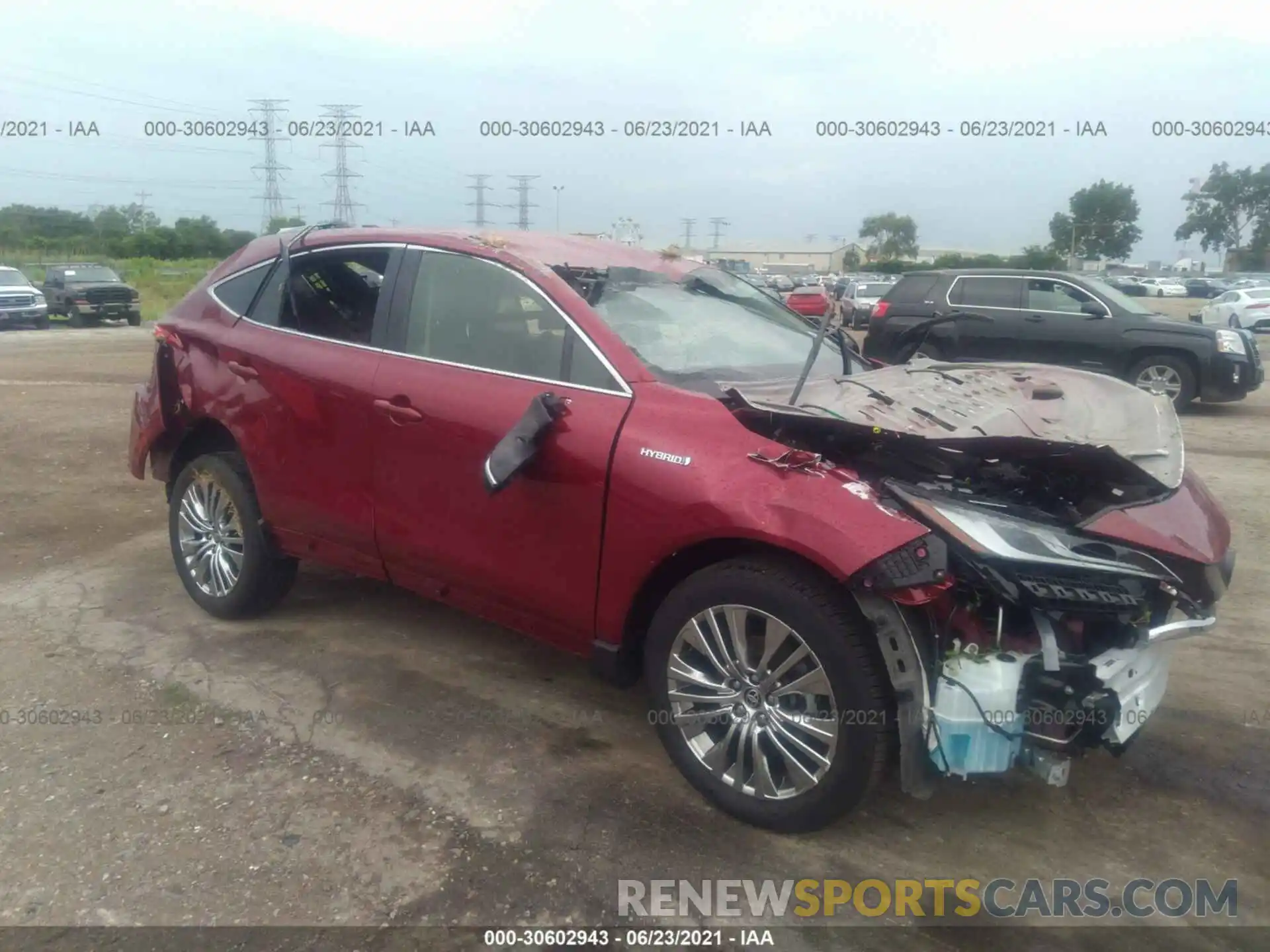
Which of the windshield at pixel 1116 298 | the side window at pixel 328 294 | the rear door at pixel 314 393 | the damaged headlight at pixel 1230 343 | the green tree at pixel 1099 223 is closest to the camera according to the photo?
the rear door at pixel 314 393

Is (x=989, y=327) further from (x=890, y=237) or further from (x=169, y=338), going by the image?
(x=890, y=237)

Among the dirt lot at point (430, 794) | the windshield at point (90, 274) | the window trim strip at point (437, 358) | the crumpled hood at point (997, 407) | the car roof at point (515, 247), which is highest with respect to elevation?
the car roof at point (515, 247)

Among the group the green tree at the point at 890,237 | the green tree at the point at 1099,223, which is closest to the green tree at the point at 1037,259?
the green tree at the point at 1099,223

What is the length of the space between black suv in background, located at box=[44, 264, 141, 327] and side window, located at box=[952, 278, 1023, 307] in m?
22.8

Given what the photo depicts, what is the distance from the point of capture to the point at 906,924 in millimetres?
2838

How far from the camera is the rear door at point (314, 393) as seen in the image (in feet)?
13.7

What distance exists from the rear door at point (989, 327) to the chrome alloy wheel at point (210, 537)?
895cm

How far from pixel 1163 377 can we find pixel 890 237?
74.4 meters

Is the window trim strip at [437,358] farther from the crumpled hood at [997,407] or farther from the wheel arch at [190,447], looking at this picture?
the wheel arch at [190,447]

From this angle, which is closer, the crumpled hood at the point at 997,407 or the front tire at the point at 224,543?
the crumpled hood at the point at 997,407

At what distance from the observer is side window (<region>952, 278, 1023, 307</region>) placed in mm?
12211

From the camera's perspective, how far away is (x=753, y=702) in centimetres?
317

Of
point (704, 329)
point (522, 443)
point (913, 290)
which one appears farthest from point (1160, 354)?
point (522, 443)

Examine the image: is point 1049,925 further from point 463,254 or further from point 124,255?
point 124,255
